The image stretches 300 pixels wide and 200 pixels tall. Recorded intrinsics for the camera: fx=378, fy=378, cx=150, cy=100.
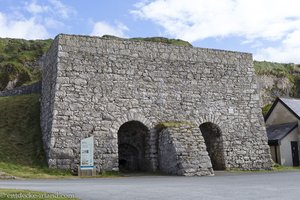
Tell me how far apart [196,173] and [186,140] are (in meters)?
1.61

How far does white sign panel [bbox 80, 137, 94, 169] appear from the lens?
16266mm

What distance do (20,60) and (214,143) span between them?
3466 cm

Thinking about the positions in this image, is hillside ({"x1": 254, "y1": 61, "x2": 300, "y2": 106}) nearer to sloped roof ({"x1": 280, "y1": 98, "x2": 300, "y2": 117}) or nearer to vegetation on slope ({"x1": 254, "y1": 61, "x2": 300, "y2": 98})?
vegetation on slope ({"x1": 254, "y1": 61, "x2": 300, "y2": 98})

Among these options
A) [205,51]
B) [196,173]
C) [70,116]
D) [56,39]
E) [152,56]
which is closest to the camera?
[196,173]

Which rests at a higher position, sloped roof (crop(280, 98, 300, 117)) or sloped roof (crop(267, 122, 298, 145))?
sloped roof (crop(280, 98, 300, 117))

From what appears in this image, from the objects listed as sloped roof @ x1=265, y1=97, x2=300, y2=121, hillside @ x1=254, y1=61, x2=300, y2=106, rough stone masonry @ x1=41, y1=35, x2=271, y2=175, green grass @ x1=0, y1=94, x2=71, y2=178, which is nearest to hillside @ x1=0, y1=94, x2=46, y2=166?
green grass @ x1=0, y1=94, x2=71, y2=178

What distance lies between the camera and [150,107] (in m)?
18.7

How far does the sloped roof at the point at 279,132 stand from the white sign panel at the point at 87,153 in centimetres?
1514

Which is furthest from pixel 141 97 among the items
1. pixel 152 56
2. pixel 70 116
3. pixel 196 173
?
pixel 196 173

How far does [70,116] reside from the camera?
56.0 ft

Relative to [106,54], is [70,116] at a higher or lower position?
lower

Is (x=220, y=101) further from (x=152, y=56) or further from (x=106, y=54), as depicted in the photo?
(x=106, y=54)

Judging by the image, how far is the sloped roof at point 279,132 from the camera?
26.6 metres

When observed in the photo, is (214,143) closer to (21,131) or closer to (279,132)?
(279,132)
